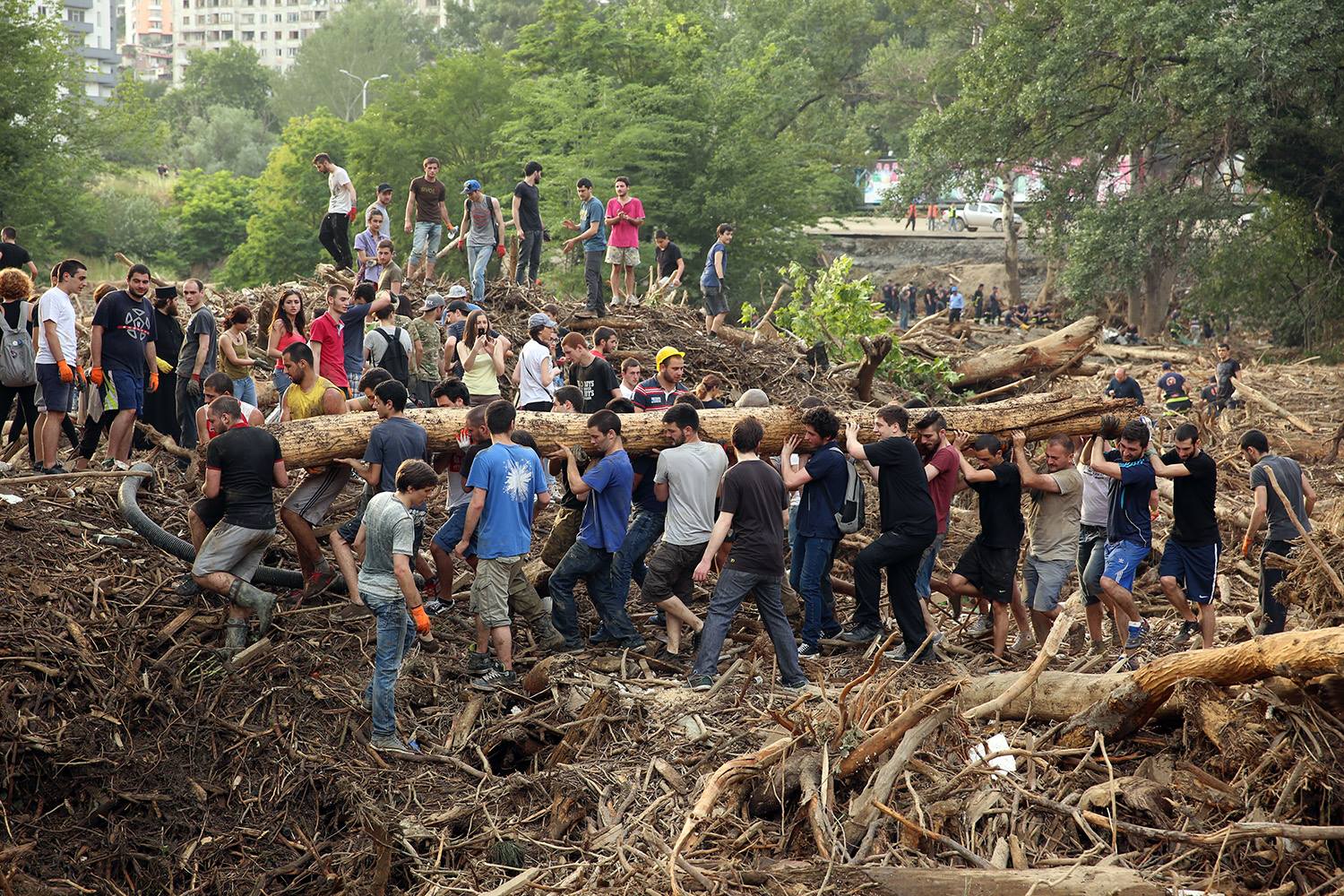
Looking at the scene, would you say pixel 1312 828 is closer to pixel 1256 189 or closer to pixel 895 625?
pixel 895 625

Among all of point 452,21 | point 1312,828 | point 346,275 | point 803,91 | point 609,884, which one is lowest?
point 609,884

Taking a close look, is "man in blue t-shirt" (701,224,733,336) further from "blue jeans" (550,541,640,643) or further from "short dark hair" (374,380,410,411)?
"short dark hair" (374,380,410,411)

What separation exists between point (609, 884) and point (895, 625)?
4.24m

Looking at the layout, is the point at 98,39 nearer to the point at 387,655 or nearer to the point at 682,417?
the point at 682,417

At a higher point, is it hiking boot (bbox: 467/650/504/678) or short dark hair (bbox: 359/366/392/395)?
short dark hair (bbox: 359/366/392/395)

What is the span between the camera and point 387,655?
7477 millimetres

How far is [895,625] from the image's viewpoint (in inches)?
389

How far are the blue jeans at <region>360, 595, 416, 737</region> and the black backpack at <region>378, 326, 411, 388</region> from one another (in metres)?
A: 4.14

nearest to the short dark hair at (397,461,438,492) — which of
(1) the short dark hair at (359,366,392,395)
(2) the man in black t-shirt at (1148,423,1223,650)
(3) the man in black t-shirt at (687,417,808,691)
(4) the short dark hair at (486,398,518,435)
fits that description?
(4) the short dark hair at (486,398,518,435)

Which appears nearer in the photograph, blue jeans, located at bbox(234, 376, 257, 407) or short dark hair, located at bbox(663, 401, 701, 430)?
short dark hair, located at bbox(663, 401, 701, 430)

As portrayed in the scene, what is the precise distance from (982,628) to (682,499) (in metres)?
2.77

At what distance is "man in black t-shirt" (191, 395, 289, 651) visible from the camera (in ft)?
25.8

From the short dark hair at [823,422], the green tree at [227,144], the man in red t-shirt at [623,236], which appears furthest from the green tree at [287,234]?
the short dark hair at [823,422]

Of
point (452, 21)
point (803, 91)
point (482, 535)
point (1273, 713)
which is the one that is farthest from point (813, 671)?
point (452, 21)
